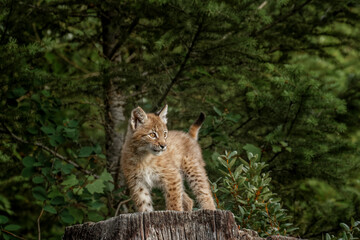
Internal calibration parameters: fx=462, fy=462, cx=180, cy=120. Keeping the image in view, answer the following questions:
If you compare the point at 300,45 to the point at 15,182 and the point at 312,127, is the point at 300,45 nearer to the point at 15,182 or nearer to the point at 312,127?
the point at 312,127

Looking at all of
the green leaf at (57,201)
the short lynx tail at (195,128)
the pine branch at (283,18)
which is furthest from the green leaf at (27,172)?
the pine branch at (283,18)

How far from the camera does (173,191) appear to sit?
196 inches

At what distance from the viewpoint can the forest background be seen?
5.03 m

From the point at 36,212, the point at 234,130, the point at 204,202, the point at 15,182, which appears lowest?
the point at 36,212

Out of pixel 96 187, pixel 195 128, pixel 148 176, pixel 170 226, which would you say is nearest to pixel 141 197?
pixel 148 176

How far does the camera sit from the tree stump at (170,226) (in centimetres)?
295

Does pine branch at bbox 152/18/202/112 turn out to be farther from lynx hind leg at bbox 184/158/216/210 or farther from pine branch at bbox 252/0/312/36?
pine branch at bbox 252/0/312/36

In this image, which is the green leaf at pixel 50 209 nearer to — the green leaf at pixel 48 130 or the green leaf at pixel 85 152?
the green leaf at pixel 85 152

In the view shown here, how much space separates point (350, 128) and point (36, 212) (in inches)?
218

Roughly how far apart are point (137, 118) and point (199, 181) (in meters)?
1.03

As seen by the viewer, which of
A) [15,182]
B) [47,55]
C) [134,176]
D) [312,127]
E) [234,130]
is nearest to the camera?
[134,176]

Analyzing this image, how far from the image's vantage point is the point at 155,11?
17.3ft

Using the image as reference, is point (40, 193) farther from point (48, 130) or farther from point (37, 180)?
point (48, 130)

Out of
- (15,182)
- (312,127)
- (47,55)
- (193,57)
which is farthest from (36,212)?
(312,127)
